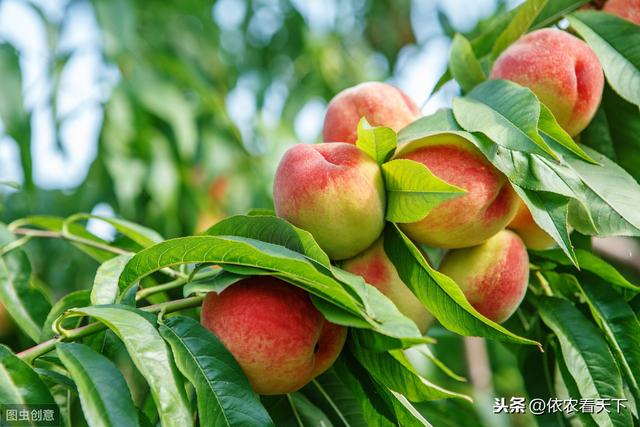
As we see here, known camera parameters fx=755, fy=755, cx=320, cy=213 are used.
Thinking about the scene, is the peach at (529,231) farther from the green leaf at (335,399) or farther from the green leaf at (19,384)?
the green leaf at (19,384)

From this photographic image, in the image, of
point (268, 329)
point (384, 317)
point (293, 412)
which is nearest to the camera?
point (384, 317)

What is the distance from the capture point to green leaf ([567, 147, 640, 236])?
0.72 metres

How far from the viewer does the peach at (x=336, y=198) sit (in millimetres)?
708

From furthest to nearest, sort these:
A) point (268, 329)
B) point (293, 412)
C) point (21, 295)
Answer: point (21, 295) < point (293, 412) < point (268, 329)

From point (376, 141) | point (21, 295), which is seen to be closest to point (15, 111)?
point (21, 295)

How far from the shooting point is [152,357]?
0.61 meters

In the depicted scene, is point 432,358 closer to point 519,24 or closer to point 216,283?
point 216,283

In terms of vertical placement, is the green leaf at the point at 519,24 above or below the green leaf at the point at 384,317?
above

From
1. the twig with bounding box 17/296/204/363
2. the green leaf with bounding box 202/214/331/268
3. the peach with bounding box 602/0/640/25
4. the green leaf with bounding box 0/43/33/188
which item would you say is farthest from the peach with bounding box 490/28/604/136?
the green leaf with bounding box 0/43/33/188

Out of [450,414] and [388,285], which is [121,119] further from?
[388,285]

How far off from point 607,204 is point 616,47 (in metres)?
0.22

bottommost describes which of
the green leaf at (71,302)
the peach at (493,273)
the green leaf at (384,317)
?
the peach at (493,273)

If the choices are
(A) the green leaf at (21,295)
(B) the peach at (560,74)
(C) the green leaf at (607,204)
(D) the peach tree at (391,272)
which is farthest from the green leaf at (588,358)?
(A) the green leaf at (21,295)

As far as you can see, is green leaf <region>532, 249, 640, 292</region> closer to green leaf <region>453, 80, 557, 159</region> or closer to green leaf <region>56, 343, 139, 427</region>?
green leaf <region>453, 80, 557, 159</region>
